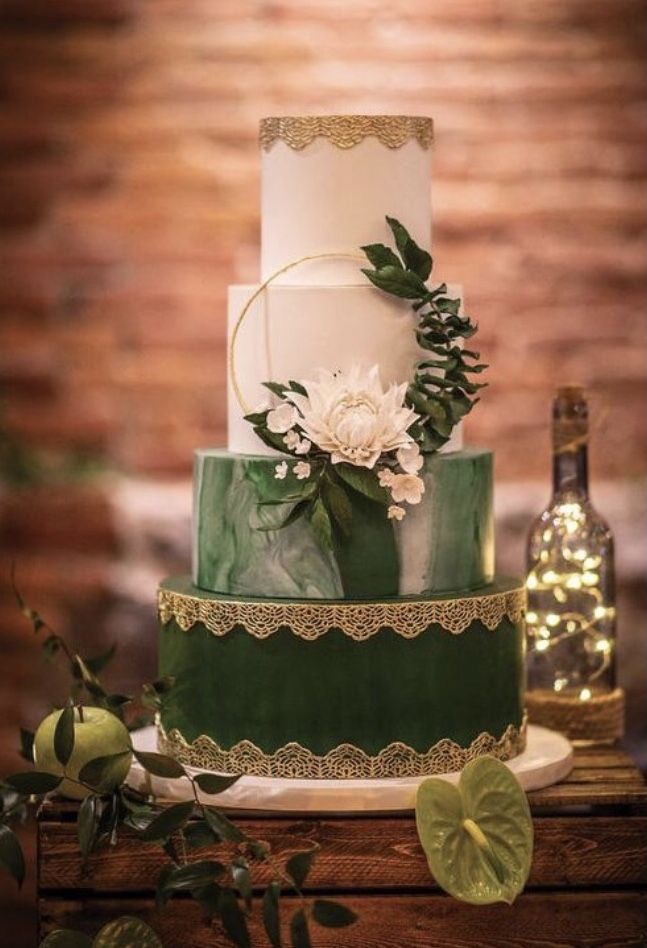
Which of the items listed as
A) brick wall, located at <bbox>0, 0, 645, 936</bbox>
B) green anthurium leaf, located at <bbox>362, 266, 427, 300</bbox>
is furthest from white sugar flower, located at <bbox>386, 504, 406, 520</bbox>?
brick wall, located at <bbox>0, 0, 645, 936</bbox>

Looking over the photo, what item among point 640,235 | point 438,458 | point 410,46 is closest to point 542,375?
point 640,235

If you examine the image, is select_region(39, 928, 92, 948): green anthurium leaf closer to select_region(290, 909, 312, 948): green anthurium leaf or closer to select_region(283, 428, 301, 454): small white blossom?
select_region(290, 909, 312, 948): green anthurium leaf

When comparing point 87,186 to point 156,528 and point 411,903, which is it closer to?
point 156,528

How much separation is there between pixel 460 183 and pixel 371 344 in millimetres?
948

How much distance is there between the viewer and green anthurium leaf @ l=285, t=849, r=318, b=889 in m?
2.04

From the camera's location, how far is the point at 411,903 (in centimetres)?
221

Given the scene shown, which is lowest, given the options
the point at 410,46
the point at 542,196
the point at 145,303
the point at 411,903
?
the point at 411,903

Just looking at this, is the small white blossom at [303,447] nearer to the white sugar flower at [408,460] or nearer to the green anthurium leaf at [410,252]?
the white sugar flower at [408,460]

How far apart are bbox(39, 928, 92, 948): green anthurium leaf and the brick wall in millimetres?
1056

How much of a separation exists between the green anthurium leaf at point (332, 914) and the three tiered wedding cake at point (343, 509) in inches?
9.2

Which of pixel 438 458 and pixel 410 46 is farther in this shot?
pixel 410 46

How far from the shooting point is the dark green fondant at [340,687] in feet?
7.30

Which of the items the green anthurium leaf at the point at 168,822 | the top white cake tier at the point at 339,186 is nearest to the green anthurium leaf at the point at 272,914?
the green anthurium leaf at the point at 168,822

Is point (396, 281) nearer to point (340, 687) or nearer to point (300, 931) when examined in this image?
point (340, 687)
